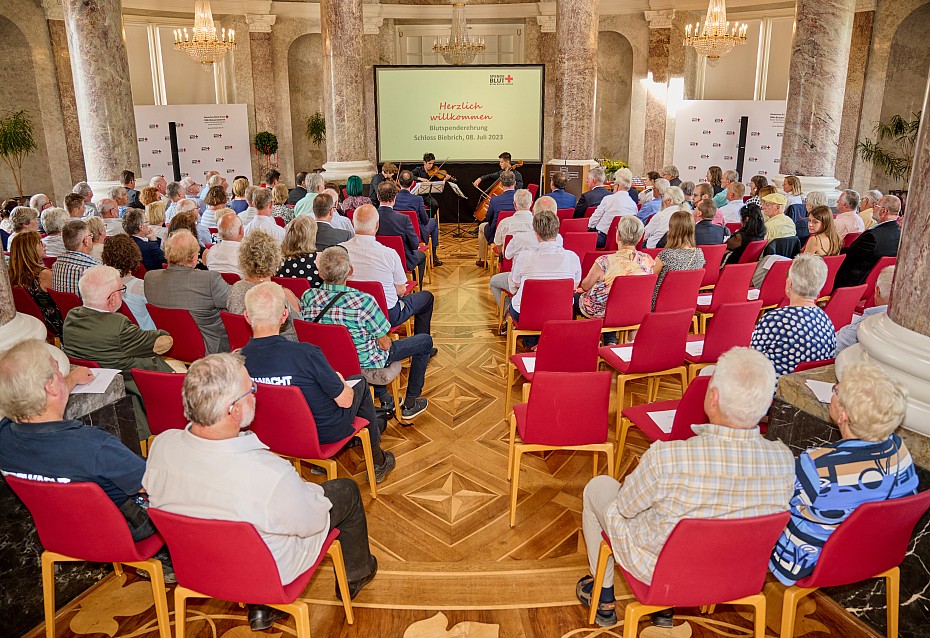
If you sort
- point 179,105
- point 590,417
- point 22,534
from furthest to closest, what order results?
1. point 179,105
2. point 590,417
3. point 22,534

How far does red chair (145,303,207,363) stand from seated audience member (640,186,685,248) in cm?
475

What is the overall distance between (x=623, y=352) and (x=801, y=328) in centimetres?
108

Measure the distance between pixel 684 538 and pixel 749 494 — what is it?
288 mm

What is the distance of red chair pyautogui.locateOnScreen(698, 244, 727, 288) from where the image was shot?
19.5 feet

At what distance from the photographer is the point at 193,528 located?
204 cm

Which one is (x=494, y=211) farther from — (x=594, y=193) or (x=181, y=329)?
(x=181, y=329)

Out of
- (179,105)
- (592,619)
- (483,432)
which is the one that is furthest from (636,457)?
(179,105)

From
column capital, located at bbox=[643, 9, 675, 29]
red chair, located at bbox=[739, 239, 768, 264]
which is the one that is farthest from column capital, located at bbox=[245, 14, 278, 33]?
red chair, located at bbox=[739, 239, 768, 264]

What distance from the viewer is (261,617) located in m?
2.74

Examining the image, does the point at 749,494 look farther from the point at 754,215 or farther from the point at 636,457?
the point at 754,215

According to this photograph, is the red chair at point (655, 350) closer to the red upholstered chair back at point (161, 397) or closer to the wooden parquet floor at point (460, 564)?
the wooden parquet floor at point (460, 564)

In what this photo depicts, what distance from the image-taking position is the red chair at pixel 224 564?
2.03 metres

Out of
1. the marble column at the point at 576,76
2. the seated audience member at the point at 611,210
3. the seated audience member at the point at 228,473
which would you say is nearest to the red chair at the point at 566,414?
the seated audience member at the point at 228,473

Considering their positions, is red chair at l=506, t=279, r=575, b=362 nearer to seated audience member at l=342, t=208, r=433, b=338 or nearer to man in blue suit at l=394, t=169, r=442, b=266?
seated audience member at l=342, t=208, r=433, b=338
